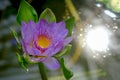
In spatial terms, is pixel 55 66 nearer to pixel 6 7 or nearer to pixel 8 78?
pixel 8 78

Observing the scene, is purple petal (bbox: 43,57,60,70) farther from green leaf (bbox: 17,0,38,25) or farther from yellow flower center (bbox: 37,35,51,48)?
green leaf (bbox: 17,0,38,25)

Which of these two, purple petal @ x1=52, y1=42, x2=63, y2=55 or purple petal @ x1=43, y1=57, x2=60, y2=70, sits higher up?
purple petal @ x1=52, y1=42, x2=63, y2=55

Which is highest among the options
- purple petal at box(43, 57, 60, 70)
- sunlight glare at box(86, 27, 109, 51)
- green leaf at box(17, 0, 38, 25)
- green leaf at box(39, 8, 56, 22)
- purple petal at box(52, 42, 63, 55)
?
green leaf at box(17, 0, 38, 25)

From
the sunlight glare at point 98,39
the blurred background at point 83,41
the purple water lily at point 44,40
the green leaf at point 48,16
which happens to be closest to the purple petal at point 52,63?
the purple water lily at point 44,40

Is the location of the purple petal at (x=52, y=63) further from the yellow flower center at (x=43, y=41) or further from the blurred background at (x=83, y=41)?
the blurred background at (x=83, y=41)

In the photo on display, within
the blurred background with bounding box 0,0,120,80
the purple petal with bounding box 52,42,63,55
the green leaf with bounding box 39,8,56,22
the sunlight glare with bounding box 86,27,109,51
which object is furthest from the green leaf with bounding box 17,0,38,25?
the sunlight glare with bounding box 86,27,109,51

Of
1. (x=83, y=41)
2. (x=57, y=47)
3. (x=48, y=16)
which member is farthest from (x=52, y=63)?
(x=83, y=41)
